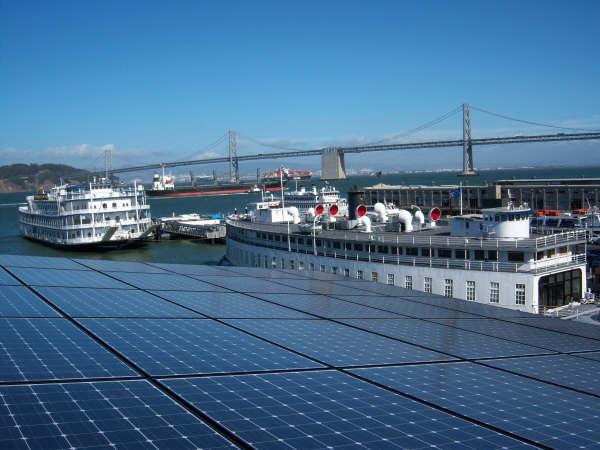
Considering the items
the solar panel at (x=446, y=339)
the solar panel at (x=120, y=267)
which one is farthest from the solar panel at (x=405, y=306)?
the solar panel at (x=120, y=267)

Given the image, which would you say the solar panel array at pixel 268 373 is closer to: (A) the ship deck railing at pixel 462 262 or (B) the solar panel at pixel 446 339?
(B) the solar panel at pixel 446 339

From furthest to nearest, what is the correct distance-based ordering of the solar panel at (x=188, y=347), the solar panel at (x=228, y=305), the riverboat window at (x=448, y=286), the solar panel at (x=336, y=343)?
the riverboat window at (x=448, y=286) < the solar panel at (x=228, y=305) < the solar panel at (x=336, y=343) < the solar panel at (x=188, y=347)

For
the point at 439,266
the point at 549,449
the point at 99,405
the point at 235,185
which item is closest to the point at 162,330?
the point at 99,405

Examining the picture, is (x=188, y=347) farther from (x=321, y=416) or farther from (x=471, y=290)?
(x=471, y=290)

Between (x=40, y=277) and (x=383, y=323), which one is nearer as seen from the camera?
(x=383, y=323)

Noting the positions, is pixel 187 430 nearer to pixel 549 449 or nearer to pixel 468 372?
pixel 549 449

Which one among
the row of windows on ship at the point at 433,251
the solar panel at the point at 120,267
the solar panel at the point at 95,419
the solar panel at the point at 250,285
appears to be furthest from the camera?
the row of windows on ship at the point at 433,251

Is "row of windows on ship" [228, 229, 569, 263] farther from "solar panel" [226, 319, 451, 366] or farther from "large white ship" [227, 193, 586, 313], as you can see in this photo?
"solar panel" [226, 319, 451, 366]

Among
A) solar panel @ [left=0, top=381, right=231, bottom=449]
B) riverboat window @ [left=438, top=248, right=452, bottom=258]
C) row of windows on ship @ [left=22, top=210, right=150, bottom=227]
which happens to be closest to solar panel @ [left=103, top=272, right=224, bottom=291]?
solar panel @ [left=0, top=381, right=231, bottom=449]
